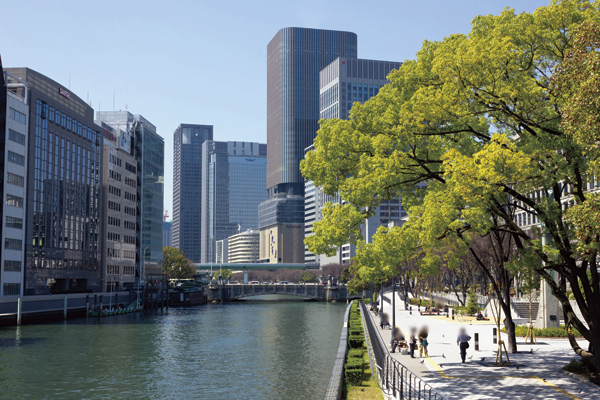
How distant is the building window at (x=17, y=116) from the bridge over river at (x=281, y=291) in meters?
91.5

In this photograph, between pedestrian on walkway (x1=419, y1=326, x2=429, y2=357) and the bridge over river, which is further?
the bridge over river

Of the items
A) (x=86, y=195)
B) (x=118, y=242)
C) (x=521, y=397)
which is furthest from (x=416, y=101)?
(x=118, y=242)

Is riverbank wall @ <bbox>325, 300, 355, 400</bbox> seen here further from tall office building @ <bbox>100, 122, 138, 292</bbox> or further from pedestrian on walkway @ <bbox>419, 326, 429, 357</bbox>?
tall office building @ <bbox>100, 122, 138, 292</bbox>

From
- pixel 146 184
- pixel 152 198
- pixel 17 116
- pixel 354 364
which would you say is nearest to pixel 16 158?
pixel 17 116

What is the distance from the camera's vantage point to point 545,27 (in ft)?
75.7

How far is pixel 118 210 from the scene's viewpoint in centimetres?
14525

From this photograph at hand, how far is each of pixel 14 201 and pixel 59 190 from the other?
59.7 ft

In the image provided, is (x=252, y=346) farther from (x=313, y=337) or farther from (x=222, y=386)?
(x=222, y=386)

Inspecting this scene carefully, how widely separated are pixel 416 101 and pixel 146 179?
14818 cm

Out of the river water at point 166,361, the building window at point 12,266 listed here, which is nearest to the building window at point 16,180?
the building window at point 12,266

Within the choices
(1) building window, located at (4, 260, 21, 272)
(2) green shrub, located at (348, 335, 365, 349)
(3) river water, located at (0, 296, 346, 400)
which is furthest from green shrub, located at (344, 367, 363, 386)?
(1) building window, located at (4, 260, 21, 272)

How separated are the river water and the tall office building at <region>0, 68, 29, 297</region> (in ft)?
53.2

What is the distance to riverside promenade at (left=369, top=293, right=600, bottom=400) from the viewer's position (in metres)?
24.4

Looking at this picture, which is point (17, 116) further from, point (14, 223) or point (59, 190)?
point (59, 190)
